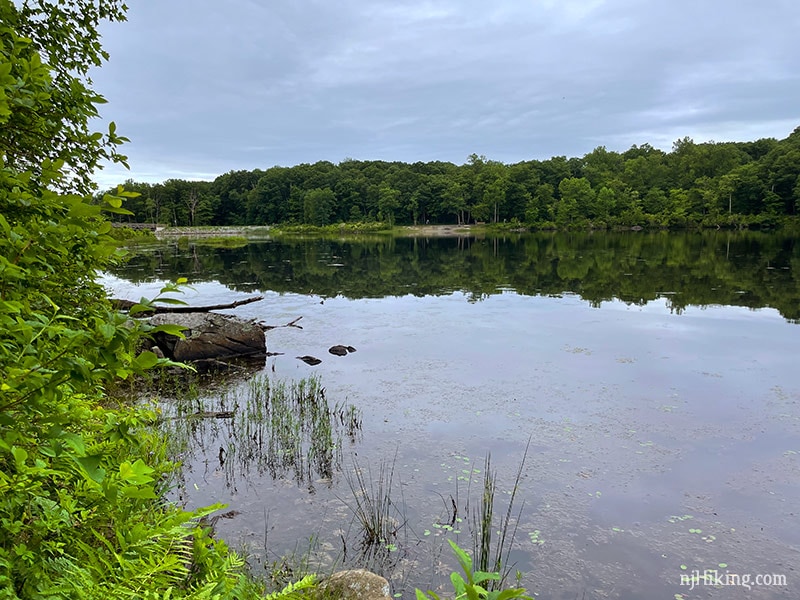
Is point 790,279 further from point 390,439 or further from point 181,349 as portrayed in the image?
point 181,349

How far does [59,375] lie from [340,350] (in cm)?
1214

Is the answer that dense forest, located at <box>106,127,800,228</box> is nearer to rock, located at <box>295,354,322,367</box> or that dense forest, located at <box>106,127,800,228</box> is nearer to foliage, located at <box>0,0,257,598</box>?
rock, located at <box>295,354,322,367</box>

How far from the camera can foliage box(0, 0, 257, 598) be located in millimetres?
1537

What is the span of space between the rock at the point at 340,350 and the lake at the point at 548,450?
0.53ft

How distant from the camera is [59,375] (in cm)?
146

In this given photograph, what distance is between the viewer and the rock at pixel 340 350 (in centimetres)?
1345

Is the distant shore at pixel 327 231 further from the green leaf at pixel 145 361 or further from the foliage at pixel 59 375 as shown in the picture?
the green leaf at pixel 145 361

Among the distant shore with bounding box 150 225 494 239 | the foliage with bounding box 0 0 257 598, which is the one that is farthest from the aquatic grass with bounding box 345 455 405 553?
the distant shore with bounding box 150 225 494 239

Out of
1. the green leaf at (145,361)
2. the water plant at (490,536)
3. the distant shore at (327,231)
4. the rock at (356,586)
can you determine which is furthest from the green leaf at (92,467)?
the distant shore at (327,231)

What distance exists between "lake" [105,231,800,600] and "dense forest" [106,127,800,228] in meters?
83.2

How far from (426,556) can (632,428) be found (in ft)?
16.1

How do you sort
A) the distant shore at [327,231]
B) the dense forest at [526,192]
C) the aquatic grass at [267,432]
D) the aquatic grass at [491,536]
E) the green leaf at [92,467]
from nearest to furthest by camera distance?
the green leaf at [92,467]
the aquatic grass at [491,536]
the aquatic grass at [267,432]
the dense forest at [526,192]
the distant shore at [327,231]

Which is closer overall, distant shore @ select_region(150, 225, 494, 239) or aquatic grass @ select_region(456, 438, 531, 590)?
aquatic grass @ select_region(456, 438, 531, 590)

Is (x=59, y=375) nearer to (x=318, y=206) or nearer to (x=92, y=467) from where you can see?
(x=92, y=467)
